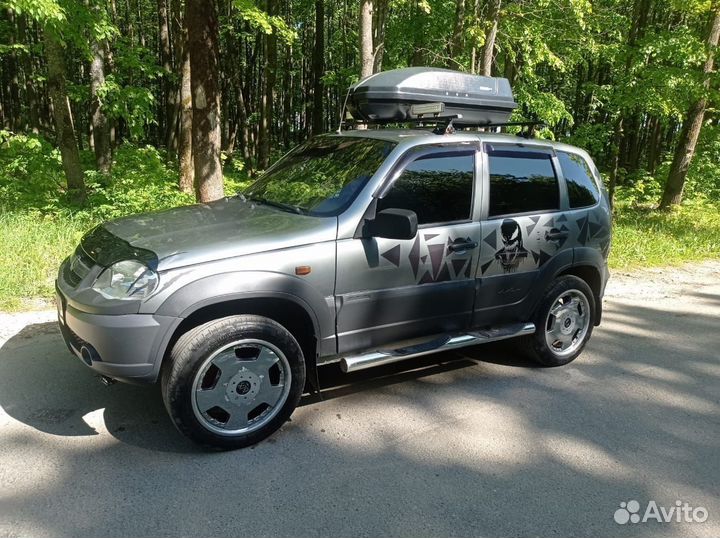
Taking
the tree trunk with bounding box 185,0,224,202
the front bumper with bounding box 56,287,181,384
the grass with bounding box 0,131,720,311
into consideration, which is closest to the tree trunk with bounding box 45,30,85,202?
the grass with bounding box 0,131,720,311

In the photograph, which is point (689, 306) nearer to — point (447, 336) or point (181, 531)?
point (447, 336)

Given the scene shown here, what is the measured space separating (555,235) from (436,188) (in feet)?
4.00

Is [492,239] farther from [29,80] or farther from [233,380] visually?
[29,80]

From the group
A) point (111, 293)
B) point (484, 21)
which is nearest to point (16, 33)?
point (484, 21)

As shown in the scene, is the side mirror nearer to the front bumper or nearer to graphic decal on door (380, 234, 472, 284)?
graphic decal on door (380, 234, 472, 284)

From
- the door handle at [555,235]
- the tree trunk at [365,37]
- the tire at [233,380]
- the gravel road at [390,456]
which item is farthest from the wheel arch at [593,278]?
the tree trunk at [365,37]

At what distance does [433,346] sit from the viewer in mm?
4086

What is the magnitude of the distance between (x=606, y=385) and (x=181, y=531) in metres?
3.43

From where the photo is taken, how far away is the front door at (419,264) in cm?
375

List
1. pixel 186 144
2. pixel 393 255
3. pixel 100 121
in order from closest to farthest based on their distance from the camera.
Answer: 1. pixel 393 255
2. pixel 186 144
3. pixel 100 121

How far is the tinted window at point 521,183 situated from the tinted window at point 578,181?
0.17 m

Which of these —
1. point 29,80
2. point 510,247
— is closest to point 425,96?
point 510,247

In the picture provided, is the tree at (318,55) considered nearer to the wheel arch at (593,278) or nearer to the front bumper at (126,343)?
the wheel arch at (593,278)

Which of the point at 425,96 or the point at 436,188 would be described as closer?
the point at 436,188
